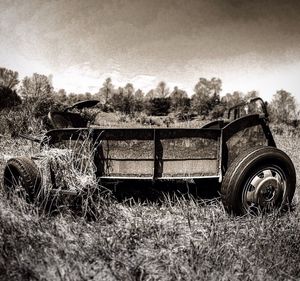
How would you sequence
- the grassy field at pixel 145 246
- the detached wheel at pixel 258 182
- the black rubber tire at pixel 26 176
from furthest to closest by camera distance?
1. the black rubber tire at pixel 26 176
2. the detached wheel at pixel 258 182
3. the grassy field at pixel 145 246

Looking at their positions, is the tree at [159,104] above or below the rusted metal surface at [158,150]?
above

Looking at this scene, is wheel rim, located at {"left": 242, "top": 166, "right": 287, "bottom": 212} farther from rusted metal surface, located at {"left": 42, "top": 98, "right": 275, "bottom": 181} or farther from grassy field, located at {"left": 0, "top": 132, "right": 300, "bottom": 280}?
rusted metal surface, located at {"left": 42, "top": 98, "right": 275, "bottom": 181}

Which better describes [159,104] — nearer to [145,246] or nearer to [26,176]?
[26,176]

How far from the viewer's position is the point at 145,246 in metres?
2.77

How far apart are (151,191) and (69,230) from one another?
6.38 ft

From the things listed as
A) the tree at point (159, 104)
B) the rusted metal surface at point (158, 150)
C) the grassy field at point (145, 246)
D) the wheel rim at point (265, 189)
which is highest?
the tree at point (159, 104)

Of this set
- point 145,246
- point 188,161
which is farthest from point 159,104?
point 145,246

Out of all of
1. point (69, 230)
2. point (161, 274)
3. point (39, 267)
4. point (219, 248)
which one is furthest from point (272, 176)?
point (39, 267)

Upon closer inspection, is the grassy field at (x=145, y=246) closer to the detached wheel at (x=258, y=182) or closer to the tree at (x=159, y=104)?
the detached wheel at (x=258, y=182)

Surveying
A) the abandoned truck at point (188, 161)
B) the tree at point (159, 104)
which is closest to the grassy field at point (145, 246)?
the abandoned truck at point (188, 161)

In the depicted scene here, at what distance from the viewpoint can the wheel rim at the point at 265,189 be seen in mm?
3229

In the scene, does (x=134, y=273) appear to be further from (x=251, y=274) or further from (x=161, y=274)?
(x=251, y=274)

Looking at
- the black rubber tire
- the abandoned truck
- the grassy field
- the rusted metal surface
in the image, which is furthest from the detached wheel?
the black rubber tire

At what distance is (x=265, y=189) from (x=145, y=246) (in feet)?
4.95
